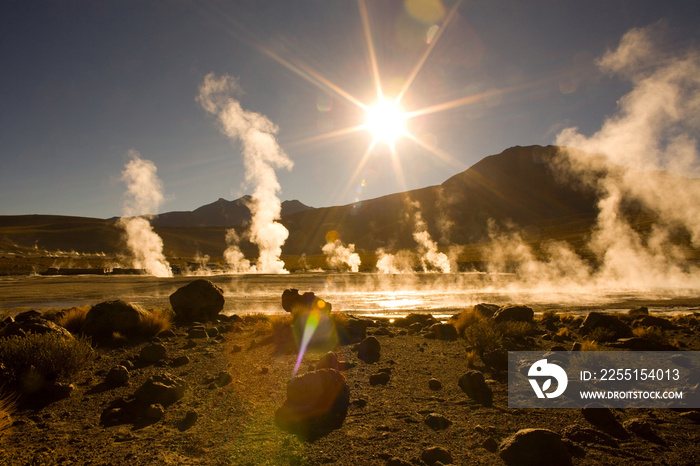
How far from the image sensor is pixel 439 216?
146125 millimetres

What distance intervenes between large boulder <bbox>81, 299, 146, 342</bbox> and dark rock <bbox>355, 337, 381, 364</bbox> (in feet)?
22.0

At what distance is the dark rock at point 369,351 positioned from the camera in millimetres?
9422

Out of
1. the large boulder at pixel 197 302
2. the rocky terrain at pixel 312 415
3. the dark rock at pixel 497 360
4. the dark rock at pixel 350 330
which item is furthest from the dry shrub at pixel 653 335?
the large boulder at pixel 197 302

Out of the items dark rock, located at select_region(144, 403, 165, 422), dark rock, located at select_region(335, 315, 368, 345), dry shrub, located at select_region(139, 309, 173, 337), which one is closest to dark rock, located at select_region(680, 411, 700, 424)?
dark rock, located at select_region(335, 315, 368, 345)

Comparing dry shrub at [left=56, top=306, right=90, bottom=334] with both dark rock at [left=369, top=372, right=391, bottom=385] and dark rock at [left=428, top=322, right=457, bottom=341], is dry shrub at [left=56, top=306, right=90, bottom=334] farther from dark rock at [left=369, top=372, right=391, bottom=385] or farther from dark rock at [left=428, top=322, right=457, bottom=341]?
dark rock at [left=428, top=322, right=457, bottom=341]

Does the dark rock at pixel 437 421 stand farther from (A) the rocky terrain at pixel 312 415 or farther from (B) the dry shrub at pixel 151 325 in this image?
(B) the dry shrub at pixel 151 325

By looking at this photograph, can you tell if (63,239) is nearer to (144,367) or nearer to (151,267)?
(151,267)

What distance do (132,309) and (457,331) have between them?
1018cm

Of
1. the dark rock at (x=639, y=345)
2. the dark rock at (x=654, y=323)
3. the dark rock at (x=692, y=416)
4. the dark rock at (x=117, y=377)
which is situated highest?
the dark rock at (x=654, y=323)

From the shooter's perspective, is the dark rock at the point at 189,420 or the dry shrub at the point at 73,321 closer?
the dark rock at the point at 189,420

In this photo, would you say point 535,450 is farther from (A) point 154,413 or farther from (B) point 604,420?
(A) point 154,413

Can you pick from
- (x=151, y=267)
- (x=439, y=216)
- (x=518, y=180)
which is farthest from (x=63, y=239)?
(x=518, y=180)

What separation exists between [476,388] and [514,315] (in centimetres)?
680

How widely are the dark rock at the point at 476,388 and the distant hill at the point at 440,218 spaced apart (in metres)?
114
